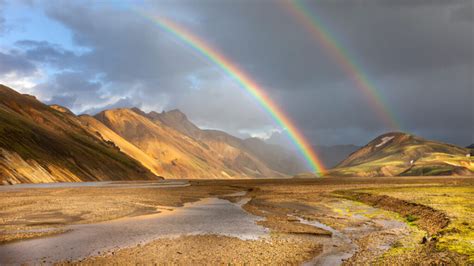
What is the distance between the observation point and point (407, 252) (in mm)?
25312

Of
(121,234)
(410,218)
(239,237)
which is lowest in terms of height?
(410,218)

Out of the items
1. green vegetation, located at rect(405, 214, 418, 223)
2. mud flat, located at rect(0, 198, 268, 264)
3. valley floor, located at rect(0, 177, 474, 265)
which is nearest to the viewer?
valley floor, located at rect(0, 177, 474, 265)

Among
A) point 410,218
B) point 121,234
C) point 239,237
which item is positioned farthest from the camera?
point 410,218

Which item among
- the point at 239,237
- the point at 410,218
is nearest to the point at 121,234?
the point at 239,237

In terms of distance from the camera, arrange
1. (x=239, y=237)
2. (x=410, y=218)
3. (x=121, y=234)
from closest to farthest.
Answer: (x=239, y=237) → (x=121, y=234) → (x=410, y=218)

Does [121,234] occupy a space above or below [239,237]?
above

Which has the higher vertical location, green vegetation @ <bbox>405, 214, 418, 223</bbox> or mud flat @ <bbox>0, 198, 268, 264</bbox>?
mud flat @ <bbox>0, 198, 268, 264</bbox>

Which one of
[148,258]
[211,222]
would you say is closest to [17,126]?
[211,222]

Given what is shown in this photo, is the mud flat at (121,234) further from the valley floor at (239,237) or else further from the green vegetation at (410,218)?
the green vegetation at (410,218)

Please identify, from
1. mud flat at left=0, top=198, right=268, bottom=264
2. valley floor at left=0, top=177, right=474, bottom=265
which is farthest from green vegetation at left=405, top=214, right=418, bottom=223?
mud flat at left=0, top=198, right=268, bottom=264

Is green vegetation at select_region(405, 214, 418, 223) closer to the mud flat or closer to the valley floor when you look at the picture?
the valley floor

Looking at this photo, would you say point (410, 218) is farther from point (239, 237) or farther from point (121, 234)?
point (121, 234)

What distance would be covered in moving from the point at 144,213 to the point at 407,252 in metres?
35.0

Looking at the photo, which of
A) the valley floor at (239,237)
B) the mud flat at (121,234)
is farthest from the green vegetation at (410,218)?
the mud flat at (121,234)
